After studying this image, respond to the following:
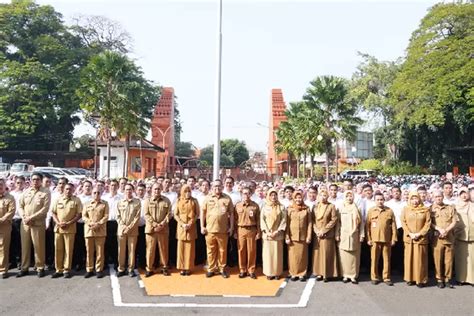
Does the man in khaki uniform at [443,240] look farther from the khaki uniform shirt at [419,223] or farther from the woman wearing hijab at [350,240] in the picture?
the woman wearing hijab at [350,240]

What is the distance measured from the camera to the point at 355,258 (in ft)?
23.8

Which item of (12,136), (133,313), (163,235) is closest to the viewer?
(133,313)

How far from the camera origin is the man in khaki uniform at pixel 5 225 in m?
7.46

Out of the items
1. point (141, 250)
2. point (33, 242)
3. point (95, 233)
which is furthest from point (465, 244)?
point (33, 242)

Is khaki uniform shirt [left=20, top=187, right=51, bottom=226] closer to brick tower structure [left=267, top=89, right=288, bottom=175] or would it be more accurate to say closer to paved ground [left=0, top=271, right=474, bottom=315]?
paved ground [left=0, top=271, right=474, bottom=315]

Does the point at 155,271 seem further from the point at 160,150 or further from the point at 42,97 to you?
the point at 42,97

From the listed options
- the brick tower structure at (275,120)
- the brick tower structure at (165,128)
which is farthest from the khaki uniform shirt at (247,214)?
the brick tower structure at (275,120)

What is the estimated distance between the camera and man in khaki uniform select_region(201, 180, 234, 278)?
24.5 feet

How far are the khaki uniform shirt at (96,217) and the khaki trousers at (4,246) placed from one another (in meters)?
1.33

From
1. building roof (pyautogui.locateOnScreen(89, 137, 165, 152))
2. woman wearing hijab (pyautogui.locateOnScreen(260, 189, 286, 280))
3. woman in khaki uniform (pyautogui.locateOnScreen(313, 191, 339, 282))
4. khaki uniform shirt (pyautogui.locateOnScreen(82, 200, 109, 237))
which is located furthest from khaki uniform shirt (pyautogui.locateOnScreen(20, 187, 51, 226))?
building roof (pyautogui.locateOnScreen(89, 137, 165, 152))

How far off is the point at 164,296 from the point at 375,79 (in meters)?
36.4

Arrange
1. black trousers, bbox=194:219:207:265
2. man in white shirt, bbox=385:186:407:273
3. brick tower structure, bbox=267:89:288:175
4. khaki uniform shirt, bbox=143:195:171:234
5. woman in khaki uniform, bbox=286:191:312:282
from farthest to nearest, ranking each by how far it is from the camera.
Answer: brick tower structure, bbox=267:89:288:175 < black trousers, bbox=194:219:207:265 < man in white shirt, bbox=385:186:407:273 < khaki uniform shirt, bbox=143:195:171:234 < woman in khaki uniform, bbox=286:191:312:282

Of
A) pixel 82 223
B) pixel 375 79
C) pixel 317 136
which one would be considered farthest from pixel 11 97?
pixel 82 223

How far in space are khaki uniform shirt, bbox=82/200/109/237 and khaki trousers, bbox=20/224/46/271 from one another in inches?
31.0
